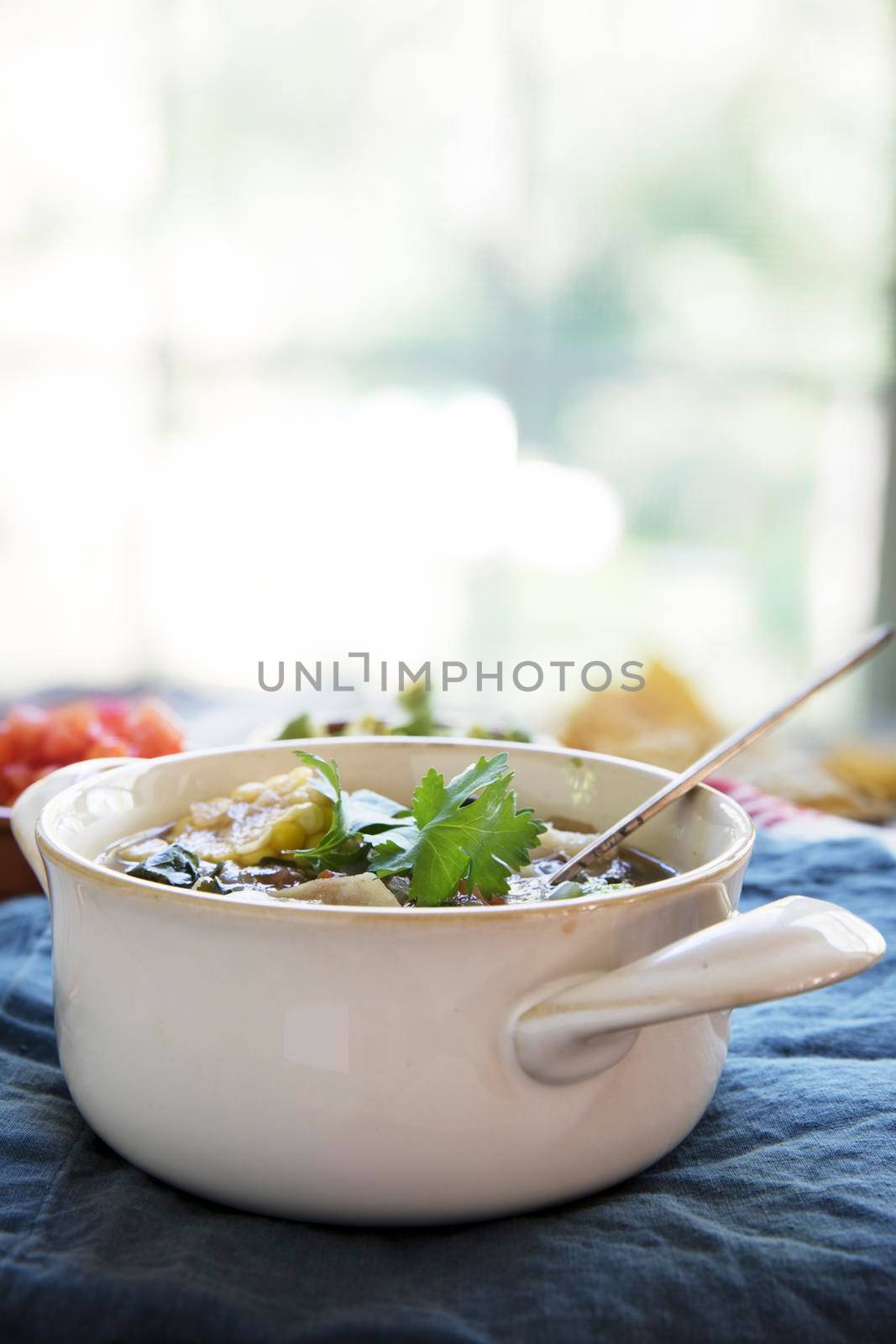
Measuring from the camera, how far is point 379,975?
70cm

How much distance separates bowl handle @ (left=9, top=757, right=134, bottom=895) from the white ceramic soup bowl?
0.23m

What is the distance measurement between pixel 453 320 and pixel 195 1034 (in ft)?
12.3

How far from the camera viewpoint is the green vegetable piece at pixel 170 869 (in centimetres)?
97

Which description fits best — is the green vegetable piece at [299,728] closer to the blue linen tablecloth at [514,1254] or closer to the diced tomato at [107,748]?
the diced tomato at [107,748]

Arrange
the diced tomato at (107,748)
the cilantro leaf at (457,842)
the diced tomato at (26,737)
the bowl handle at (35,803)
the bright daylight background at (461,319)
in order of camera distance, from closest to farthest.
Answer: the cilantro leaf at (457,842) < the bowl handle at (35,803) < the diced tomato at (107,748) < the diced tomato at (26,737) < the bright daylight background at (461,319)

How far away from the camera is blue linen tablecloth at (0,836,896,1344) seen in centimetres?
69

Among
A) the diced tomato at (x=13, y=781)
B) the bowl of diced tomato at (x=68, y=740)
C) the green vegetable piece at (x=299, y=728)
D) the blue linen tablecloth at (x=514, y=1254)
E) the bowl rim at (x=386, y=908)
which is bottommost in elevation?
the diced tomato at (x=13, y=781)

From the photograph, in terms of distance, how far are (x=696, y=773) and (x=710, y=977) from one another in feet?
1.11

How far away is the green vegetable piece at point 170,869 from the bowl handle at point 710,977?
0.36 meters

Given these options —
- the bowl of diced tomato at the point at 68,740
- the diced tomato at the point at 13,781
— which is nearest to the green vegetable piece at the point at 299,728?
the bowl of diced tomato at the point at 68,740

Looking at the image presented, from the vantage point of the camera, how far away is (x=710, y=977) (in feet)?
2.22

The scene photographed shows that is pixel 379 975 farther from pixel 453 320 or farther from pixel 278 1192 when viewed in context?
pixel 453 320

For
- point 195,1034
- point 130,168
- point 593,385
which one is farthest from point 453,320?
point 195,1034

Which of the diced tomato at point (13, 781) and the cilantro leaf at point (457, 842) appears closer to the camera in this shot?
the cilantro leaf at point (457, 842)
